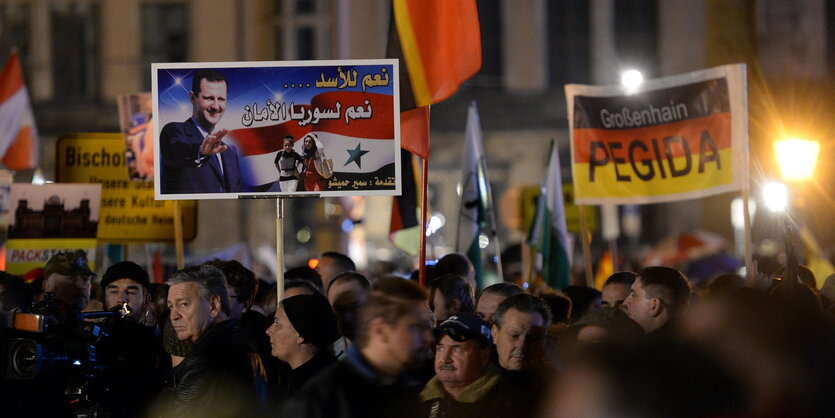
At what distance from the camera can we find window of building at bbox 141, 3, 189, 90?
31.5 metres

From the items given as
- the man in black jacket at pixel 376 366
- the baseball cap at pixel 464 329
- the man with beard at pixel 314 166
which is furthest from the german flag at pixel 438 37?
the man in black jacket at pixel 376 366

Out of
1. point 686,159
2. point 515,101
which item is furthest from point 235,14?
point 686,159

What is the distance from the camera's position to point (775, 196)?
390 inches

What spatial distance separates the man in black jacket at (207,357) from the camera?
4.77m

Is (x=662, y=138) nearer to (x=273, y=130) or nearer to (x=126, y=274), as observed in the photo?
(x=273, y=130)

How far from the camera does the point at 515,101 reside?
30.3 metres

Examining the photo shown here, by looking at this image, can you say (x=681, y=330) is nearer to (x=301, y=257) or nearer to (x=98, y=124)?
(x=301, y=257)

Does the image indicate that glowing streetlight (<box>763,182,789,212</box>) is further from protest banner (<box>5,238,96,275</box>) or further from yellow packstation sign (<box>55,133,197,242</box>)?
protest banner (<box>5,238,96,275</box>)

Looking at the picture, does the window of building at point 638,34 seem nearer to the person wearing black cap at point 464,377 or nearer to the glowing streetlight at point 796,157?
the glowing streetlight at point 796,157

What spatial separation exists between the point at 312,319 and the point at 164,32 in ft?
88.9

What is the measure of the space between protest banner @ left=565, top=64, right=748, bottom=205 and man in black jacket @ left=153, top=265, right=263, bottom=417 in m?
4.86

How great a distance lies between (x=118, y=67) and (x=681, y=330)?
28.6m

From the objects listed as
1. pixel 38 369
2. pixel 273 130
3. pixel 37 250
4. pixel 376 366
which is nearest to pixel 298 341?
pixel 38 369

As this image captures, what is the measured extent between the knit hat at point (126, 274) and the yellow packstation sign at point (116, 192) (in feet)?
10.4
